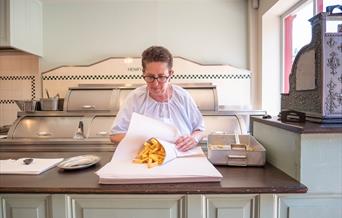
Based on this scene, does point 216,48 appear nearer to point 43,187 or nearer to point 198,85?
point 198,85

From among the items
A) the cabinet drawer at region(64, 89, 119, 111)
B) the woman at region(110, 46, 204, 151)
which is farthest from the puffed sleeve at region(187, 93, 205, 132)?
the cabinet drawer at region(64, 89, 119, 111)

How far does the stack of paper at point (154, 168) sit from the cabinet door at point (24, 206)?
0.66 ft

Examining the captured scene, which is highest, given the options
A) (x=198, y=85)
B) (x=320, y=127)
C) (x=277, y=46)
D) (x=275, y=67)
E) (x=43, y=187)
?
(x=277, y=46)

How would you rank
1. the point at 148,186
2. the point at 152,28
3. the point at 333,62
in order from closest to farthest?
the point at 148,186, the point at 333,62, the point at 152,28

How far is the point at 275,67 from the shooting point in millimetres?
3189

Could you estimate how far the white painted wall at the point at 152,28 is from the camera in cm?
331

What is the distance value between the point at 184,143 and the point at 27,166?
0.64m

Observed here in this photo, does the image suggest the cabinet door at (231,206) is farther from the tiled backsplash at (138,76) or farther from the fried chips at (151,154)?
the tiled backsplash at (138,76)

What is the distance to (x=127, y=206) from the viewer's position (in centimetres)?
85

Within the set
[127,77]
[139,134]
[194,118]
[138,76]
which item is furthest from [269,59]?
[139,134]

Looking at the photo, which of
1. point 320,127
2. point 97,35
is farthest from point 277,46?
point 320,127

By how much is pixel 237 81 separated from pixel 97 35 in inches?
71.8

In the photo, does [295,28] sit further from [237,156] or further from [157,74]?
[237,156]

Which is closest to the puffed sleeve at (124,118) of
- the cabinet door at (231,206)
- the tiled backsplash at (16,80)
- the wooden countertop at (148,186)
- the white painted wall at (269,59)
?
the wooden countertop at (148,186)
